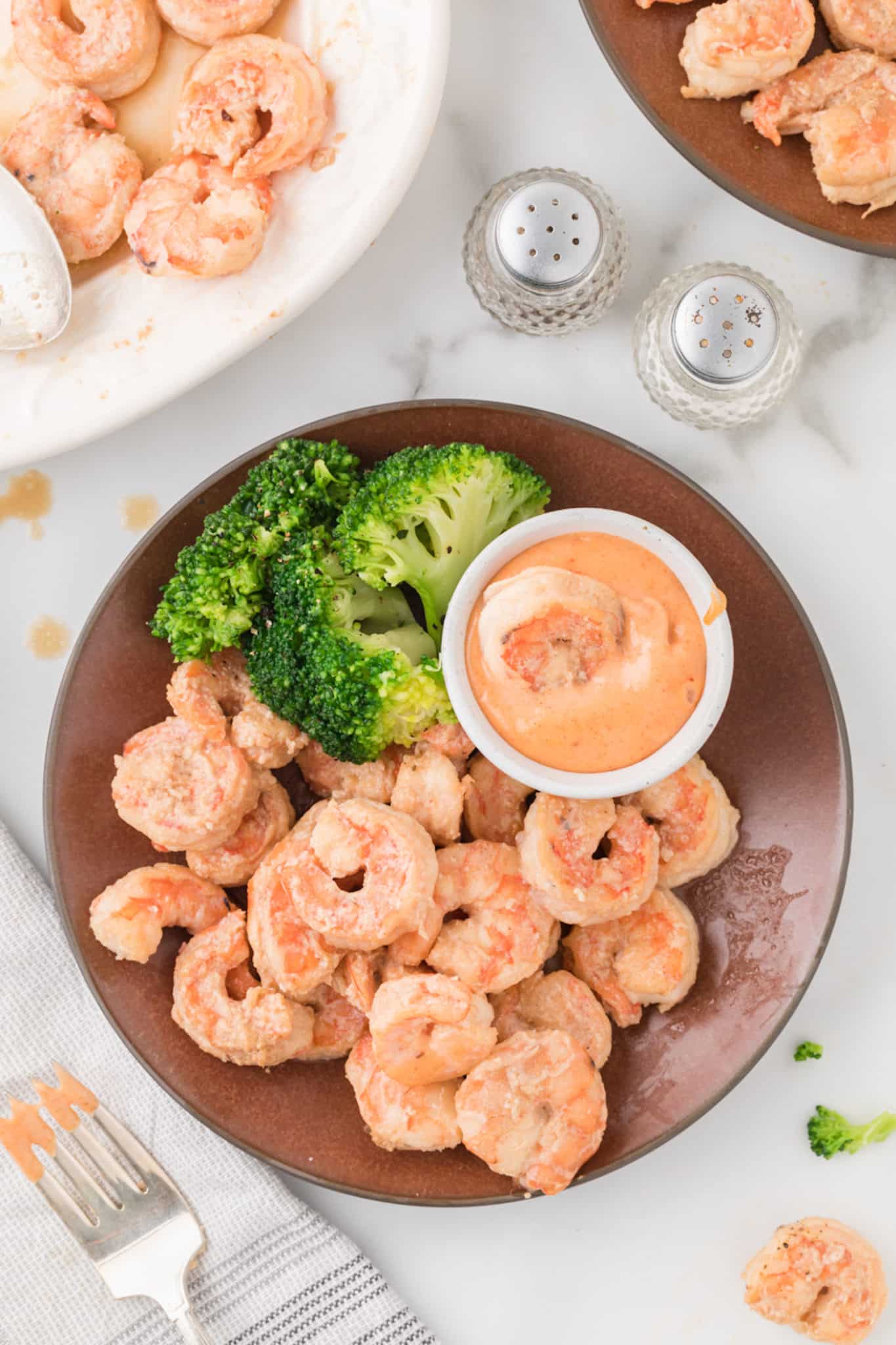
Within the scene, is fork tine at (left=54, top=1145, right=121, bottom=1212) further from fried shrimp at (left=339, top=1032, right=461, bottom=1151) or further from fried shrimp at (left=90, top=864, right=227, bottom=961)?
fried shrimp at (left=339, top=1032, right=461, bottom=1151)

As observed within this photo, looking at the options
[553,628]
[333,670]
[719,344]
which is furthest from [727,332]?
Result: [333,670]

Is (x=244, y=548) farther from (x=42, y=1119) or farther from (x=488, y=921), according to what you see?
(x=42, y=1119)

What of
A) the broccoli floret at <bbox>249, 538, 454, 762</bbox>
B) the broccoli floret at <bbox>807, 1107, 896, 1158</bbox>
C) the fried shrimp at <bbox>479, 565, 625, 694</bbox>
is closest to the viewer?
the fried shrimp at <bbox>479, 565, 625, 694</bbox>

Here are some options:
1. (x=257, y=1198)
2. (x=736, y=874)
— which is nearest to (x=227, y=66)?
(x=736, y=874)

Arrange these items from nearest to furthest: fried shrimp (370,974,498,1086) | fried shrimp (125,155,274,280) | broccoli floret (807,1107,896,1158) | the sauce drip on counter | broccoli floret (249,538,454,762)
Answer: fried shrimp (370,974,498,1086)
broccoli floret (249,538,454,762)
fried shrimp (125,155,274,280)
the sauce drip on counter
broccoli floret (807,1107,896,1158)

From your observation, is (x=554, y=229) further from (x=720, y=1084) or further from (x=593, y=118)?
(x=720, y=1084)

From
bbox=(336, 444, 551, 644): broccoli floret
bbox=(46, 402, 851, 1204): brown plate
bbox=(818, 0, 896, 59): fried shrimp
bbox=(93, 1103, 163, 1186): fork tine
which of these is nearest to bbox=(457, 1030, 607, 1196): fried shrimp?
bbox=(46, 402, 851, 1204): brown plate
